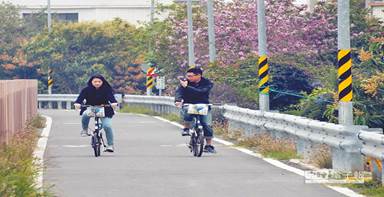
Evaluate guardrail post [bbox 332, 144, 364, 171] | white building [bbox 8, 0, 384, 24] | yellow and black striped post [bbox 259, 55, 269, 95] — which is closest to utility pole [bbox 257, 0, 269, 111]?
yellow and black striped post [bbox 259, 55, 269, 95]

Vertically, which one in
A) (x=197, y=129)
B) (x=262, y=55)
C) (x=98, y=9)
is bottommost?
(x=197, y=129)

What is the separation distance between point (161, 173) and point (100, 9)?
74.2 meters

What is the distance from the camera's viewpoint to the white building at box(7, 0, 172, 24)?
301ft

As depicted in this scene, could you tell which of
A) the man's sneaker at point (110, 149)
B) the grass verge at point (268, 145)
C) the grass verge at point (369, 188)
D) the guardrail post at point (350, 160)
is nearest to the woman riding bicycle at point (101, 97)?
the man's sneaker at point (110, 149)

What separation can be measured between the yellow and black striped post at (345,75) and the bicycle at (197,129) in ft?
12.0

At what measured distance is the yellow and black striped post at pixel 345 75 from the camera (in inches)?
787

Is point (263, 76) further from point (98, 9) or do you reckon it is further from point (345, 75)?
point (98, 9)

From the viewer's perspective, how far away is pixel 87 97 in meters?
23.8

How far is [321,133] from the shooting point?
19875 mm

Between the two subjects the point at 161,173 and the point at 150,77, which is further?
the point at 150,77

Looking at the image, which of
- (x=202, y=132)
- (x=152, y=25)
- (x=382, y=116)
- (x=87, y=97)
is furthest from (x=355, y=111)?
(x=152, y=25)

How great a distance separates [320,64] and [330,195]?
24858mm

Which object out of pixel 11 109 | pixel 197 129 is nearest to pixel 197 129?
pixel 197 129

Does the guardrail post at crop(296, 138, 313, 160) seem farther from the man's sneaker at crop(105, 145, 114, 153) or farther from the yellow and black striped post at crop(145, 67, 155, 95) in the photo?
the yellow and black striped post at crop(145, 67, 155, 95)
